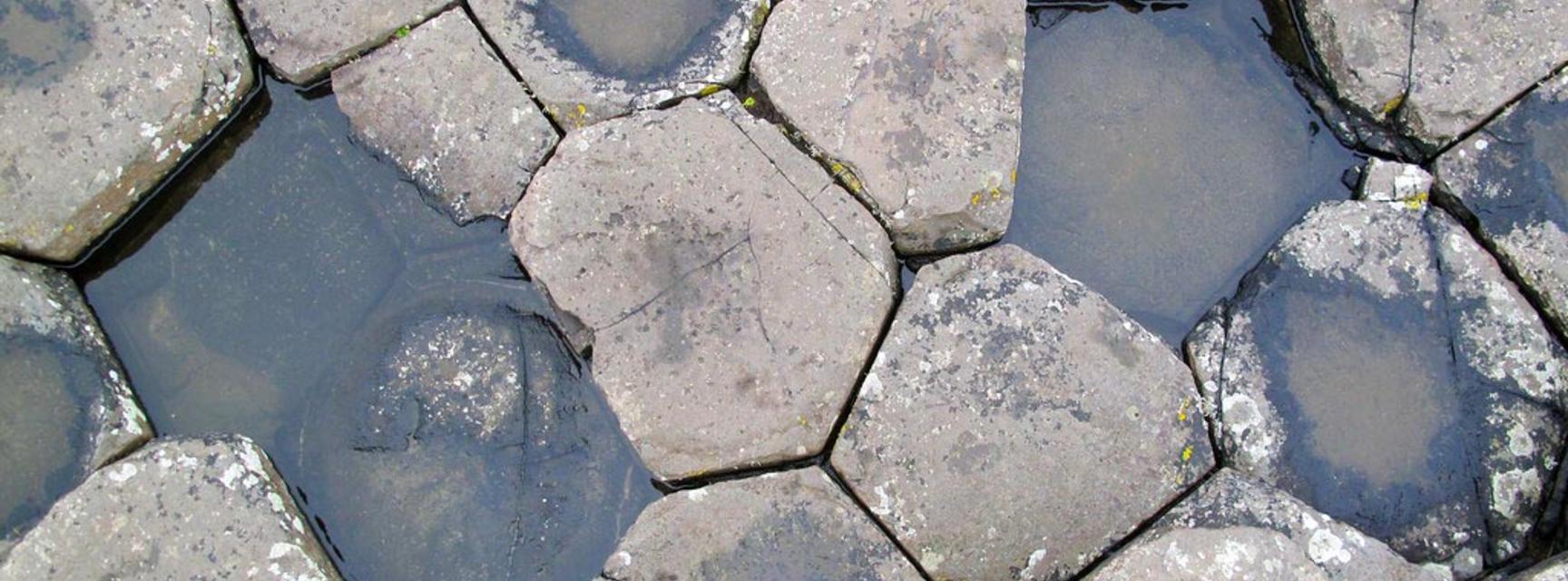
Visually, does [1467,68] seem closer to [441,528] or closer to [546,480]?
[546,480]

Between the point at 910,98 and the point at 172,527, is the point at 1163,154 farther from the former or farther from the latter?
the point at 172,527

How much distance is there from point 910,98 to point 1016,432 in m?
0.70

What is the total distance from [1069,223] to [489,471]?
4.55 ft

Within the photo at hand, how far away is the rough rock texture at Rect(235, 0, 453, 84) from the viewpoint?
239 centimetres

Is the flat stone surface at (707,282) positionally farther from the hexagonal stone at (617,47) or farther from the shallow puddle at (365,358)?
the shallow puddle at (365,358)

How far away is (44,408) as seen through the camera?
229 cm

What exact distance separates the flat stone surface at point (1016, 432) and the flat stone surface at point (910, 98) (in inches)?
6.9

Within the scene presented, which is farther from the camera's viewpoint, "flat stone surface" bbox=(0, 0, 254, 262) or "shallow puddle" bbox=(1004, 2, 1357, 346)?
"shallow puddle" bbox=(1004, 2, 1357, 346)

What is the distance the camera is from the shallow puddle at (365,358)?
2.45 metres

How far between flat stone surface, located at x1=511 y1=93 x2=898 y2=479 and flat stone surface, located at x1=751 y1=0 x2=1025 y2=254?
9 centimetres

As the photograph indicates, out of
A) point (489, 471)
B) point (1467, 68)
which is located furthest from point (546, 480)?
point (1467, 68)

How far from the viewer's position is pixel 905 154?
2307 mm

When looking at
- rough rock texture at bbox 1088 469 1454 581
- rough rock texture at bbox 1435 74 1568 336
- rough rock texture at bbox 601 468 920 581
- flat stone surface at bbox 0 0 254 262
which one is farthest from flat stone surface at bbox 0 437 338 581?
rough rock texture at bbox 1435 74 1568 336

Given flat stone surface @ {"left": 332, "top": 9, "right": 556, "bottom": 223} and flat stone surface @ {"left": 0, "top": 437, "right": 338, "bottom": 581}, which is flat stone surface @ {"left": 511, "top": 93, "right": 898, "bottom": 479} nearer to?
flat stone surface @ {"left": 332, "top": 9, "right": 556, "bottom": 223}
